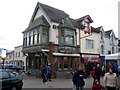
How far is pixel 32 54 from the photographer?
2025 centimetres

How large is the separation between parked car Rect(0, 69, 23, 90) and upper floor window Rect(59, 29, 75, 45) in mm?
9980

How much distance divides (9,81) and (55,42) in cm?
1006

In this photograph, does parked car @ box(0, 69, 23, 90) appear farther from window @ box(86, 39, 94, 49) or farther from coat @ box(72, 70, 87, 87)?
window @ box(86, 39, 94, 49)

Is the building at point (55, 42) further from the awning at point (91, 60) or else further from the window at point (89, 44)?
the window at point (89, 44)

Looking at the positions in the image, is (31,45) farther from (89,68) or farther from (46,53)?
(89,68)

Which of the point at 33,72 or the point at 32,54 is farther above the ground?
the point at 32,54

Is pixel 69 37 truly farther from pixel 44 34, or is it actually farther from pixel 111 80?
pixel 111 80

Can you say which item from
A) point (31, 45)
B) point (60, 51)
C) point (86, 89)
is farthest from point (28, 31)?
point (86, 89)

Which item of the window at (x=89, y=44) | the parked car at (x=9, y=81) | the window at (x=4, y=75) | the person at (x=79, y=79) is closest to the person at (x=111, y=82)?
the person at (x=79, y=79)

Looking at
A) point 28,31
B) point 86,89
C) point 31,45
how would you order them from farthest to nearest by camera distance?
point 28,31 < point 31,45 < point 86,89

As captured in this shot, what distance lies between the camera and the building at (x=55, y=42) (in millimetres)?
17359

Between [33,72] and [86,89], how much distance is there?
10.8m

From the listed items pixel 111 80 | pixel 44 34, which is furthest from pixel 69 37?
pixel 111 80

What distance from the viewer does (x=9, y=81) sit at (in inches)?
328
